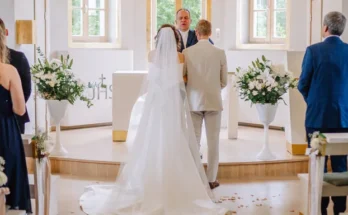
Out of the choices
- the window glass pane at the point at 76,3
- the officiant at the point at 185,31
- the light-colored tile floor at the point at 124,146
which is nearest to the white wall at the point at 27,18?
the light-colored tile floor at the point at 124,146

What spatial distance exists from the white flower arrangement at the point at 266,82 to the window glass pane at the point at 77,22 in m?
3.52

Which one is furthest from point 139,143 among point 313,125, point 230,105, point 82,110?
point 82,110

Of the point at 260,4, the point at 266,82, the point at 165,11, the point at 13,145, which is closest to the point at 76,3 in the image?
the point at 165,11

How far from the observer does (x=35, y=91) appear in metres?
7.40

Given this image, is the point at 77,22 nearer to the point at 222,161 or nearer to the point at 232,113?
the point at 232,113

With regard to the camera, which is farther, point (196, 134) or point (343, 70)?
point (196, 134)

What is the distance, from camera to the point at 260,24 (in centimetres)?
996

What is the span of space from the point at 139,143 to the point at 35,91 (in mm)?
2220

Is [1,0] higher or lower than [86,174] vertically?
higher

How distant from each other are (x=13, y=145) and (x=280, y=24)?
639 centimetres

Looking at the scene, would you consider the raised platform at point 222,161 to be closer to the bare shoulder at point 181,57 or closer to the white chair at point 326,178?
the bare shoulder at point 181,57

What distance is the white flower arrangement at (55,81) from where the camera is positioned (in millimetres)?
7137

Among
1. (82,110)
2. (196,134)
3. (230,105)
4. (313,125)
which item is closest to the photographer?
(313,125)

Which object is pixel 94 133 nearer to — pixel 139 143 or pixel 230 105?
pixel 230 105
